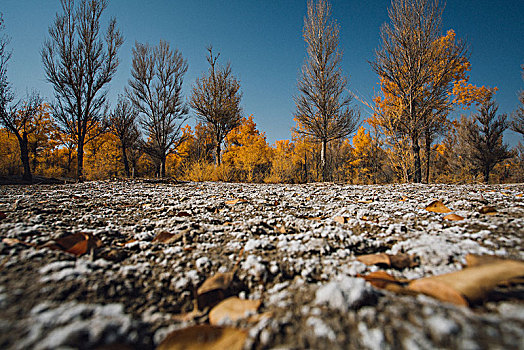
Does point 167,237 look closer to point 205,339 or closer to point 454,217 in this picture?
point 205,339

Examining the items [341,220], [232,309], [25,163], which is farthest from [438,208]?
[25,163]

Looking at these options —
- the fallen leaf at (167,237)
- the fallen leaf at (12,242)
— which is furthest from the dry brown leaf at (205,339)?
the fallen leaf at (12,242)

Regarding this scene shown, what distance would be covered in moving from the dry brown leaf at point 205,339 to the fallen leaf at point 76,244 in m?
0.83

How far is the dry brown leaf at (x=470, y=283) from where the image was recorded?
0.60 m

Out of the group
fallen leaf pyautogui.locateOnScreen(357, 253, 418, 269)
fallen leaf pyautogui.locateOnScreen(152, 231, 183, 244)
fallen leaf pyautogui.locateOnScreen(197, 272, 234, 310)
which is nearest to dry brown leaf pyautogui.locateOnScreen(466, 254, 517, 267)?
fallen leaf pyautogui.locateOnScreen(357, 253, 418, 269)

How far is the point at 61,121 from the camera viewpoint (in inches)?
423

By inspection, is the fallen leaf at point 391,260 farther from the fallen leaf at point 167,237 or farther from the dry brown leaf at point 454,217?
the fallen leaf at point 167,237

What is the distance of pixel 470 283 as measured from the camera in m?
0.64

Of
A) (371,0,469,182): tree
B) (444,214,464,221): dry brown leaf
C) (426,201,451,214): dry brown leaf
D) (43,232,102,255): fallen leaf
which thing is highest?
(371,0,469,182): tree

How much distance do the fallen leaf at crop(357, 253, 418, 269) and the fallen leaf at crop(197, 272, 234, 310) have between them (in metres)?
0.67

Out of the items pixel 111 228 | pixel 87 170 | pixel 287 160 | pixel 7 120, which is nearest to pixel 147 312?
pixel 111 228

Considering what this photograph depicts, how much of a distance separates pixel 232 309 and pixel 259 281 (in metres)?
0.22

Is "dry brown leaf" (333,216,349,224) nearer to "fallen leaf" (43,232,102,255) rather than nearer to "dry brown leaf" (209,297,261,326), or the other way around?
"dry brown leaf" (209,297,261,326)

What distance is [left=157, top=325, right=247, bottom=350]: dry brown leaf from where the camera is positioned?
0.54 meters
